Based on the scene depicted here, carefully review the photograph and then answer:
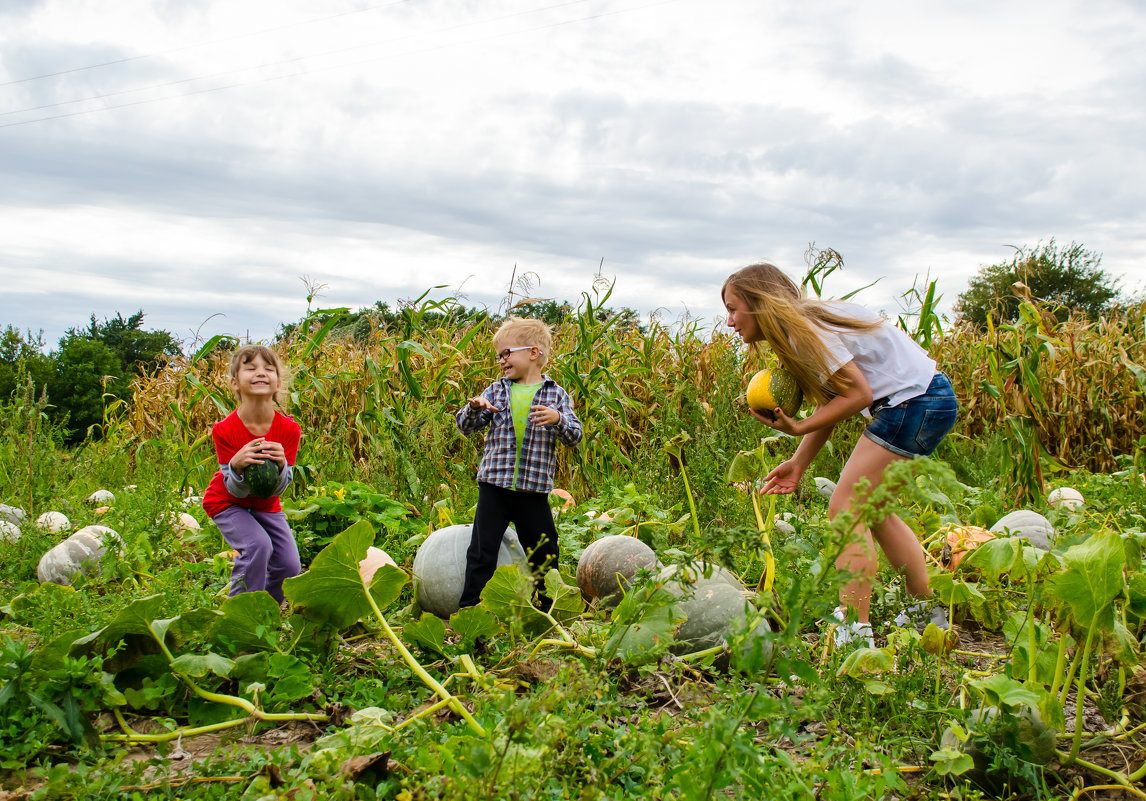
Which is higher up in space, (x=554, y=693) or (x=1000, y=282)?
(x=1000, y=282)

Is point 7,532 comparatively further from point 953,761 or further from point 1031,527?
point 1031,527

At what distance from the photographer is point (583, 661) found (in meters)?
2.03

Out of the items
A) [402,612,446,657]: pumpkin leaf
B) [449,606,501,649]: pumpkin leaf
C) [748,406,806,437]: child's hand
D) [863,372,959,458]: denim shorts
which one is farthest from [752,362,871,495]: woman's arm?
[402,612,446,657]: pumpkin leaf

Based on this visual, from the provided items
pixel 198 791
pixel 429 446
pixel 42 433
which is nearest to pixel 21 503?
pixel 42 433

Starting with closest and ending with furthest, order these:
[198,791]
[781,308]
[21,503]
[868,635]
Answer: [198,791] < [868,635] < [781,308] < [21,503]

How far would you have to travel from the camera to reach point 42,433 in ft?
18.7

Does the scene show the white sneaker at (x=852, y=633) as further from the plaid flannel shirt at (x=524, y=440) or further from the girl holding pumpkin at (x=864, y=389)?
the plaid flannel shirt at (x=524, y=440)

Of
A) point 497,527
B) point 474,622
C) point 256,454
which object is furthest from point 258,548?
point 474,622

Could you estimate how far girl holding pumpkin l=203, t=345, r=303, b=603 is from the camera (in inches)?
138

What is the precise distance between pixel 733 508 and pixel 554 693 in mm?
2278

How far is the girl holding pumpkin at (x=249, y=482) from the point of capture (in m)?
3.52

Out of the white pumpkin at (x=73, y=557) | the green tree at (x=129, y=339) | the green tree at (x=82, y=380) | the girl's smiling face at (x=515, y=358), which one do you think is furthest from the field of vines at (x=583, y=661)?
the green tree at (x=129, y=339)

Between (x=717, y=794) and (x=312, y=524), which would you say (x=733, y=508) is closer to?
(x=717, y=794)

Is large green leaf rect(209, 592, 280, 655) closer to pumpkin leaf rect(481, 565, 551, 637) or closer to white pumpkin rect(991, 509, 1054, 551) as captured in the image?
pumpkin leaf rect(481, 565, 551, 637)
